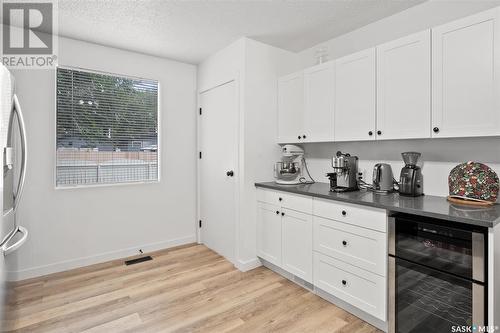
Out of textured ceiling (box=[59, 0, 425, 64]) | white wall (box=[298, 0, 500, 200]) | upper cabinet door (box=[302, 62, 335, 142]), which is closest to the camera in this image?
white wall (box=[298, 0, 500, 200])

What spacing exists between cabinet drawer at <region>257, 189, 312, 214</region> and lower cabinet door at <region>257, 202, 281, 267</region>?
6 cm

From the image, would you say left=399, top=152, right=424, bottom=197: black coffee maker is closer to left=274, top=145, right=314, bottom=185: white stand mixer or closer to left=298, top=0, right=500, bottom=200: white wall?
left=298, top=0, right=500, bottom=200: white wall

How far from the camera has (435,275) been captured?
61.8 inches

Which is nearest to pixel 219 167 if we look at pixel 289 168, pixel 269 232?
pixel 289 168

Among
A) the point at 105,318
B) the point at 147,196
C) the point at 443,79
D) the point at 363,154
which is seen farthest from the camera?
the point at 147,196

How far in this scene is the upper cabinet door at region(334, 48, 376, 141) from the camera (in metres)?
2.24

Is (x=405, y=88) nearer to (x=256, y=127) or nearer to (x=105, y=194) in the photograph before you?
(x=256, y=127)

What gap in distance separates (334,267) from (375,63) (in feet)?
5.64

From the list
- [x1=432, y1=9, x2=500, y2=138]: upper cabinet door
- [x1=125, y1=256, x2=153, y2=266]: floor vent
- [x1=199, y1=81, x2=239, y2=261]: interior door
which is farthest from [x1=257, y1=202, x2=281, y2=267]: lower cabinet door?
[x1=432, y1=9, x2=500, y2=138]: upper cabinet door

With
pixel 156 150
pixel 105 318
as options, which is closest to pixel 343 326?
pixel 105 318

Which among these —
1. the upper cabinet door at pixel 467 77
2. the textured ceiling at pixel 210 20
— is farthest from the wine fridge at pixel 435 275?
the textured ceiling at pixel 210 20

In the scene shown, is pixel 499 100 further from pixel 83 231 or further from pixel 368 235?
pixel 83 231

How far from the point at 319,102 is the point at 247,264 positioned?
6.18ft

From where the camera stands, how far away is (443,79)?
182 centimetres
